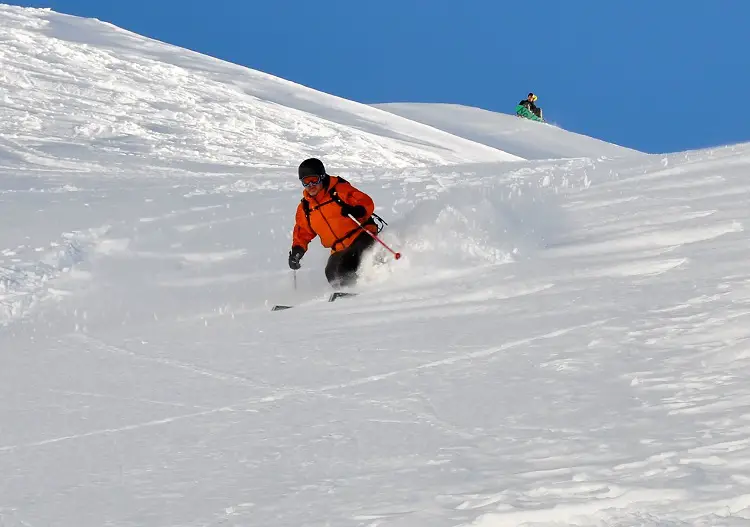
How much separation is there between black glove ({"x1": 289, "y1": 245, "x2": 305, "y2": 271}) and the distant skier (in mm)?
25263

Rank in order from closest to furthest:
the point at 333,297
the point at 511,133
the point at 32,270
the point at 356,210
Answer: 1. the point at 333,297
2. the point at 356,210
3. the point at 32,270
4. the point at 511,133

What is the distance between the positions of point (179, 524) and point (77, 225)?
7856mm

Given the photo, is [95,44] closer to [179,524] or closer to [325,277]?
[325,277]

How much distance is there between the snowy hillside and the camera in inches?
124

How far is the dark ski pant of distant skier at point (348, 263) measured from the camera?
25.1ft

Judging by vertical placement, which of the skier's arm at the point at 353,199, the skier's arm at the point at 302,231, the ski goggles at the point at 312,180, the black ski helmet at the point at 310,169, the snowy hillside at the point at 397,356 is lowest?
the snowy hillside at the point at 397,356

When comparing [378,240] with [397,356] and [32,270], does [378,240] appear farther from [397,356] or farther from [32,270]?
[32,270]

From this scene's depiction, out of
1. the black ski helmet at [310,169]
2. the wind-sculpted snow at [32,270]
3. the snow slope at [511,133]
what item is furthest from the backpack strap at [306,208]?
the snow slope at [511,133]

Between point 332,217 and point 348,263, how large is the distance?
0.40 metres

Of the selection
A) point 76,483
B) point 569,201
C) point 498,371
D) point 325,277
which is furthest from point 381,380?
point 569,201

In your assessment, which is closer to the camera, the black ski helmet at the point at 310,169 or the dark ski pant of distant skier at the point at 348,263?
the black ski helmet at the point at 310,169

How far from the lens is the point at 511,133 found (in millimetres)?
29172

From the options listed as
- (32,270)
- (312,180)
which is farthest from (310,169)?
(32,270)

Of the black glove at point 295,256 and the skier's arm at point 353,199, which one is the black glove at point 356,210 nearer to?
the skier's arm at point 353,199
